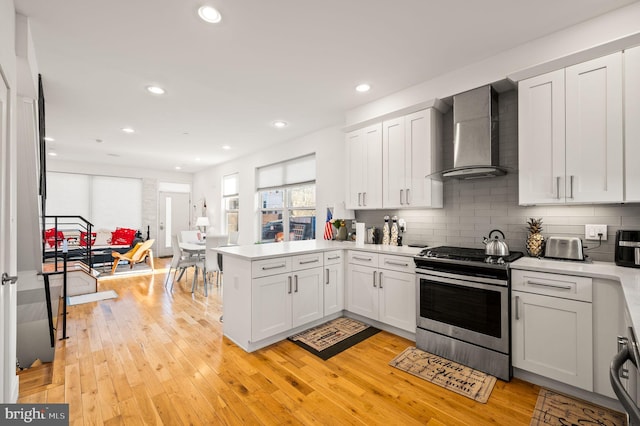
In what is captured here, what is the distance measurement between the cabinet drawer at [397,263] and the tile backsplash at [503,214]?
0.61 m

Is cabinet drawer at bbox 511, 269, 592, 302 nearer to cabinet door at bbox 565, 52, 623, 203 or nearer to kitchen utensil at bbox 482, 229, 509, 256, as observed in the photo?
kitchen utensil at bbox 482, 229, 509, 256

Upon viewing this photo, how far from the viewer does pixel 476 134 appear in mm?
2770

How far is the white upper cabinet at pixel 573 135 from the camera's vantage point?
210 centimetres

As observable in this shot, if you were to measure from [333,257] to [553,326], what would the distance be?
6.74 feet

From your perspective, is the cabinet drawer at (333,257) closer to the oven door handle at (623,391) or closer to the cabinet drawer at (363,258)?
the cabinet drawer at (363,258)

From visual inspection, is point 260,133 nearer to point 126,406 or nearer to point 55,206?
point 126,406

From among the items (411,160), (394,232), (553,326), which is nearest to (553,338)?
(553,326)

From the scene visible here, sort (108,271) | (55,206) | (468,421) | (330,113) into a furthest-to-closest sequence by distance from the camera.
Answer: (55,206) < (108,271) < (330,113) < (468,421)

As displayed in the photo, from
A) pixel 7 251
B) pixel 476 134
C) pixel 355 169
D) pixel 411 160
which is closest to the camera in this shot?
pixel 7 251

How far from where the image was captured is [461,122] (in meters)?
2.85

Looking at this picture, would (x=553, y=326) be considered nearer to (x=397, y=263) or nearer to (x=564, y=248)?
(x=564, y=248)

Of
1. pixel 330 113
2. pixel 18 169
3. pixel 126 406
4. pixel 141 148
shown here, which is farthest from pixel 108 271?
pixel 330 113

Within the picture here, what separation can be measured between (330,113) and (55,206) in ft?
25.1

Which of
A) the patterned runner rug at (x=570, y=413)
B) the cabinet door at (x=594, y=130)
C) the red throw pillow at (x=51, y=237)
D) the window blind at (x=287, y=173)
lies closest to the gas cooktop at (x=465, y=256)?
the cabinet door at (x=594, y=130)
